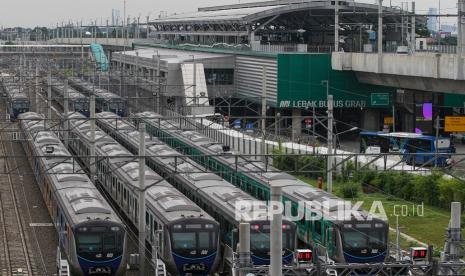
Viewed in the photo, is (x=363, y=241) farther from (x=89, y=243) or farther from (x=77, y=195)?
(x=77, y=195)

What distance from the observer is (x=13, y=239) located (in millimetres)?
25406

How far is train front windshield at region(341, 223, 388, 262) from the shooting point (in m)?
18.8

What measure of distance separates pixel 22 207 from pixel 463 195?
13.9 metres

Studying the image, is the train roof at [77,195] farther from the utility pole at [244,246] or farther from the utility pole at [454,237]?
the utility pole at [454,237]

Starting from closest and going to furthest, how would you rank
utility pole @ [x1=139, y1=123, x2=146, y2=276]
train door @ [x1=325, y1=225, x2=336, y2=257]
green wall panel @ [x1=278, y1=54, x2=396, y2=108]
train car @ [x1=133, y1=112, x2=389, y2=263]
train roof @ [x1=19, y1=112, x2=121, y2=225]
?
train car @ [x1=133, y1=112, x2=389, y2=263] → train door @ [x1=325, y1=225, x2=336, y2=257] → train roof @ [x1=19, y1=112, x2=121, y2=225] → utility pole @ [x1=139, y1=123, x2=146, y2=276] → green wall panel @ [x1=278, y1=54, x2=396, y2=108]

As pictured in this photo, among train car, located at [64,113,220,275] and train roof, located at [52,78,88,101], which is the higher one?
train roof, located at [52,78,88,101]

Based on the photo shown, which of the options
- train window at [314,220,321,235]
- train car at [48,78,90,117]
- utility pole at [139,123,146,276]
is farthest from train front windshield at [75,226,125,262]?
train car at [48,78,90,117]

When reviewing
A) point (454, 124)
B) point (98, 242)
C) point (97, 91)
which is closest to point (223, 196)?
point (98, 242)

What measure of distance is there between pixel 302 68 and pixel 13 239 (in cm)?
2625

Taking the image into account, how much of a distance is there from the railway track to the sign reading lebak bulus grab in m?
18.7

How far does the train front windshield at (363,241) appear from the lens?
1884cm

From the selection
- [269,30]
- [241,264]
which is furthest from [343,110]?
[241,264]

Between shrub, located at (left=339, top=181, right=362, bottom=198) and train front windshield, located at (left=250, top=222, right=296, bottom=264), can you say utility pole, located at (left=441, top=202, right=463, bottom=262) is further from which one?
shrub, located at (left=339, top=181, right=362, bottom=198)

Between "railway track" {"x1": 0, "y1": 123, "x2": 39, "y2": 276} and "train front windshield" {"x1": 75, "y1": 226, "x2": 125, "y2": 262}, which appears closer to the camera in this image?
"train front windshield" {"x1": 75, "y1": 226, "x2": 125, "y2": 262}
